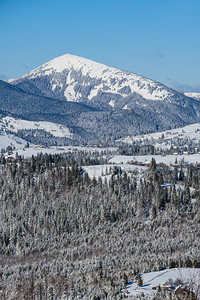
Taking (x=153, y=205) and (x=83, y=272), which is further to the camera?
(x=153, y=205)

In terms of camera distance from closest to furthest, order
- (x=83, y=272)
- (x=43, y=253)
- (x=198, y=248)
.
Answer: (x=83, y=272) → (x=198, y=248) → (x=43, y=253)

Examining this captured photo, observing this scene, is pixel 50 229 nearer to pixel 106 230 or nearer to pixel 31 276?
pixel 106 230

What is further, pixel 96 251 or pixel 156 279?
pixel 96 251

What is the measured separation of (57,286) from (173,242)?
53.8 meters

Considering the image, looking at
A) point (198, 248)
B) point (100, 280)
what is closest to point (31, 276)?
point (100, 280)

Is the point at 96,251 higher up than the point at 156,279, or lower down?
lower down

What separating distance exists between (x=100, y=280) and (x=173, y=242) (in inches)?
1887

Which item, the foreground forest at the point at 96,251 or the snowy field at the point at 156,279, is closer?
the snowy field at the point at 156,279

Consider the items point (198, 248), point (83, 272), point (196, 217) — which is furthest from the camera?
point (196, 217)

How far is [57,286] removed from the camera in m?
129

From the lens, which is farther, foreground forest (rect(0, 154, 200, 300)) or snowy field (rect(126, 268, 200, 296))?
foreground forest (rect(0, 154, 200, 300))

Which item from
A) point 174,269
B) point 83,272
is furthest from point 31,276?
point 174,269

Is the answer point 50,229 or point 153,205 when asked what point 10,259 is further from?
point 153,205

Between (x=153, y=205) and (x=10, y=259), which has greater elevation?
(x=153, y=205)
